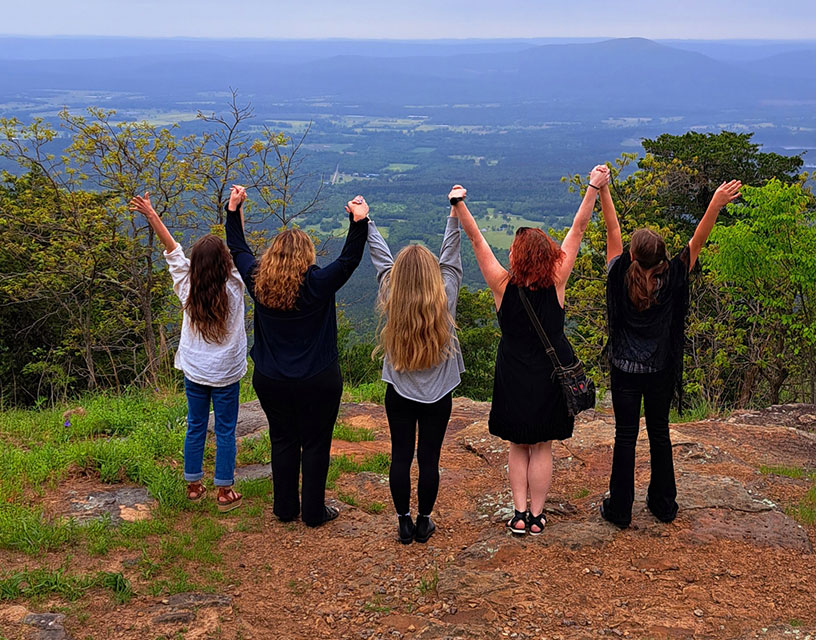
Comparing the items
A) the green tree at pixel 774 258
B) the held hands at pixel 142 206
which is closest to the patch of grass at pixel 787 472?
the held hands at pixel 142 206

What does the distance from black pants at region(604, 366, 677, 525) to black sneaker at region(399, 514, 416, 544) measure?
4.27 feet

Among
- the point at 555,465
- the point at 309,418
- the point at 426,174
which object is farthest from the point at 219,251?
the point at 426,174

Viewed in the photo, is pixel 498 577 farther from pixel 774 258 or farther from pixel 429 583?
pixel 774 258

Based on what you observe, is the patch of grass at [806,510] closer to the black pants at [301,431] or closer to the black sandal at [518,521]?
the black sandal at [518,521]

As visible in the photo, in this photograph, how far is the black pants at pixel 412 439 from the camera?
167 inches

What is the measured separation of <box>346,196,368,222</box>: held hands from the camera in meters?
4.21

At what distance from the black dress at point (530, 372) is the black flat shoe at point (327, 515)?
1.37m

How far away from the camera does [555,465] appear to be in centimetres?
611

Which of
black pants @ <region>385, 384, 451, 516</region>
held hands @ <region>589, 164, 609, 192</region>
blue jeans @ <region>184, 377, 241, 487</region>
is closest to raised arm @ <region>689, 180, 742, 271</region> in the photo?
held hands @ <region>589, 164, 609, 192</region>

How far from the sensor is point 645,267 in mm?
4168

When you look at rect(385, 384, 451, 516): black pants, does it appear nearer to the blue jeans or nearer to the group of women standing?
the group of women standing

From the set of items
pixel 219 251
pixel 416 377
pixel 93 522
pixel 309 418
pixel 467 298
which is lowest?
pixel 467 298

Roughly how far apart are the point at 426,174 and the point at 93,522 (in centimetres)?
13995

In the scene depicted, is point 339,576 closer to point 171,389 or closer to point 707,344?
point 171,389
